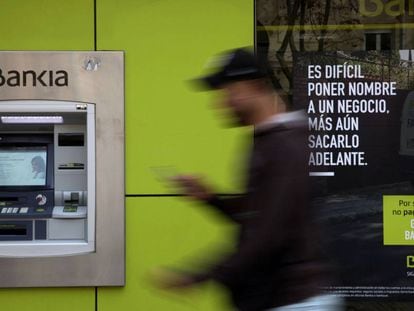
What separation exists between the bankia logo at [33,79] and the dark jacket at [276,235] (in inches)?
135

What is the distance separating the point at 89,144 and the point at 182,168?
754 mm

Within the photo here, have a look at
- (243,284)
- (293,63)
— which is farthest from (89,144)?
(243,284)

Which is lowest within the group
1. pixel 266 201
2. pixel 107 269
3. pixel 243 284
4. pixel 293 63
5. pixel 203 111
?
pixel 107 269

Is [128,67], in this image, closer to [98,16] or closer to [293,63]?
[98,16]

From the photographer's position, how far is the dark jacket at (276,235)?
2463 millimetres

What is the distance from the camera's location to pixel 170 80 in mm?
5832

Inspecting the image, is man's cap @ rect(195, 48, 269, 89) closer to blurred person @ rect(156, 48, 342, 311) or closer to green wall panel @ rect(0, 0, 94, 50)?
blurred person @ rect(156, 48, 342, 311)

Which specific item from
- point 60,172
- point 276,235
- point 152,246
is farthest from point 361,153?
point 276,235

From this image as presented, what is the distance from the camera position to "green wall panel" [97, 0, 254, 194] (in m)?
5.80

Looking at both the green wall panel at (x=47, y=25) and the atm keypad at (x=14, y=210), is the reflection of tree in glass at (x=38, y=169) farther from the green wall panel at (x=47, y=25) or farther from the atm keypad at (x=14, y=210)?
the green wall panel at (x=47, y=25)

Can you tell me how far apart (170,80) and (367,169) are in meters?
1.75

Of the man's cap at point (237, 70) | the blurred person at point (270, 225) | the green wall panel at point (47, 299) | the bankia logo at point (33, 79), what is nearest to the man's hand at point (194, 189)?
the blurred person at point (270, 225)

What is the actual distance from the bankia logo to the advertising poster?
189 cm

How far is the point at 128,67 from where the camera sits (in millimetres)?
5812
